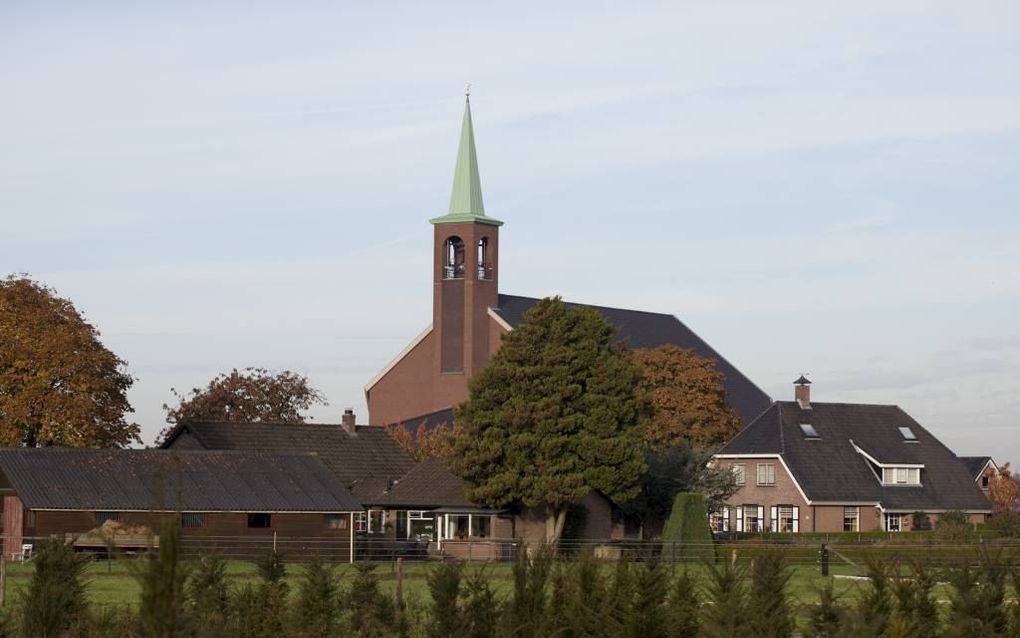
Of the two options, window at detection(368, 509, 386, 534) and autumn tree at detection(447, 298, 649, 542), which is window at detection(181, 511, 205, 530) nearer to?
autumn tree at detection(447, 298, 649, 542)

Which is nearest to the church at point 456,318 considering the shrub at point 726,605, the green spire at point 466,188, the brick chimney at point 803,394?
the green spire at point 466,188

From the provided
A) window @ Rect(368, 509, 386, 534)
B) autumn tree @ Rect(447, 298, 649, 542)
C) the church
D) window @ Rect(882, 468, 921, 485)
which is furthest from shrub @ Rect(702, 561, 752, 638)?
the church

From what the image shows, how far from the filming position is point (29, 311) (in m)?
63.5

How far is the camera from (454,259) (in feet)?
339

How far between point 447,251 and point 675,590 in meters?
85.2

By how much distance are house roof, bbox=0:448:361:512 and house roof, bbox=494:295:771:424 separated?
152ft

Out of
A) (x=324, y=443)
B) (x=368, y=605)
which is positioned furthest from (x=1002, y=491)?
(x=368, y=605)

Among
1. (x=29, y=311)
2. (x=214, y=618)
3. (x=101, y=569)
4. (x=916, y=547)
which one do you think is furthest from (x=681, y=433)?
(x=214, y=618)

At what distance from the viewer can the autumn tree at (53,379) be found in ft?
202

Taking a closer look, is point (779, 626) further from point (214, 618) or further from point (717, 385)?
point (717, 385)

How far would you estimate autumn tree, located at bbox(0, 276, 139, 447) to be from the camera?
61594 millimetres

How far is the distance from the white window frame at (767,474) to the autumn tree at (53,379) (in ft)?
103

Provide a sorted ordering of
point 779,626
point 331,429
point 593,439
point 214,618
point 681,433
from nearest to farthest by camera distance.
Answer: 1. point 779,626
2. point 214,618
3. point 593,439
4. point 331,429
5. point 681,433

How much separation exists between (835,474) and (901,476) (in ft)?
13.5
